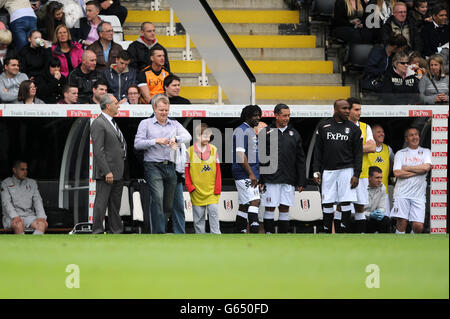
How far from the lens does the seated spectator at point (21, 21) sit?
13961 mm

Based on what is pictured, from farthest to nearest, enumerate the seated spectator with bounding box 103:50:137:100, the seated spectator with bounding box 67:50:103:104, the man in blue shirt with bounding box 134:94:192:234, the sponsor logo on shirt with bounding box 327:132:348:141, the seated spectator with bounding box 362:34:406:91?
the seated spectator with bounding box 362:34:406:91 < the seated spectator with bounding box 103:50:137:100 < the seated spectator with bounding box 67:50:103:104 < the sponsor logo on shirt with bounding box 327:132:348:141 < the man in blue shirt with bounding box 134:94:192:234

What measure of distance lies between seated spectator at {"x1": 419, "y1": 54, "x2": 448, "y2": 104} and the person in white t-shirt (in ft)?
2.72

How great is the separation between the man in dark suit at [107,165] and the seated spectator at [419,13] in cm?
721

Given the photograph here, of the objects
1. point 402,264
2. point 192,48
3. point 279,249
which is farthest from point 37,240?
point 192,48

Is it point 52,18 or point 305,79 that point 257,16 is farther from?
point 52,18

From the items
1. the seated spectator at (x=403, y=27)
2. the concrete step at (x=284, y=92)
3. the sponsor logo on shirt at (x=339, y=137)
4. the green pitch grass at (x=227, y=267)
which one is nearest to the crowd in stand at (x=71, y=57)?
the concrete step at (x=284, y=92)

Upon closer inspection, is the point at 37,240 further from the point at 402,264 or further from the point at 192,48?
the point at 192,48

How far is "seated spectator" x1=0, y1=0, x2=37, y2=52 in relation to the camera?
13961mm

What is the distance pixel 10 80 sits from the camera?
41.3 ft

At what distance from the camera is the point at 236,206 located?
13000 millimetres

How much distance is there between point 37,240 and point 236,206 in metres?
5.02

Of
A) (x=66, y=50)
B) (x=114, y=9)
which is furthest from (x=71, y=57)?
(x=114, y=9)

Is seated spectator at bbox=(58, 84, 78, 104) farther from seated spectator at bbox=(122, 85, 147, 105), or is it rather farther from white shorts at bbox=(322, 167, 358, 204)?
white shorts at bbox=(322, 167, 358, 204)

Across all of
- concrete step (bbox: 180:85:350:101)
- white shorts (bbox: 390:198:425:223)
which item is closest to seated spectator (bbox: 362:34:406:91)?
concrete step (bbox: 180:85:350:101)
